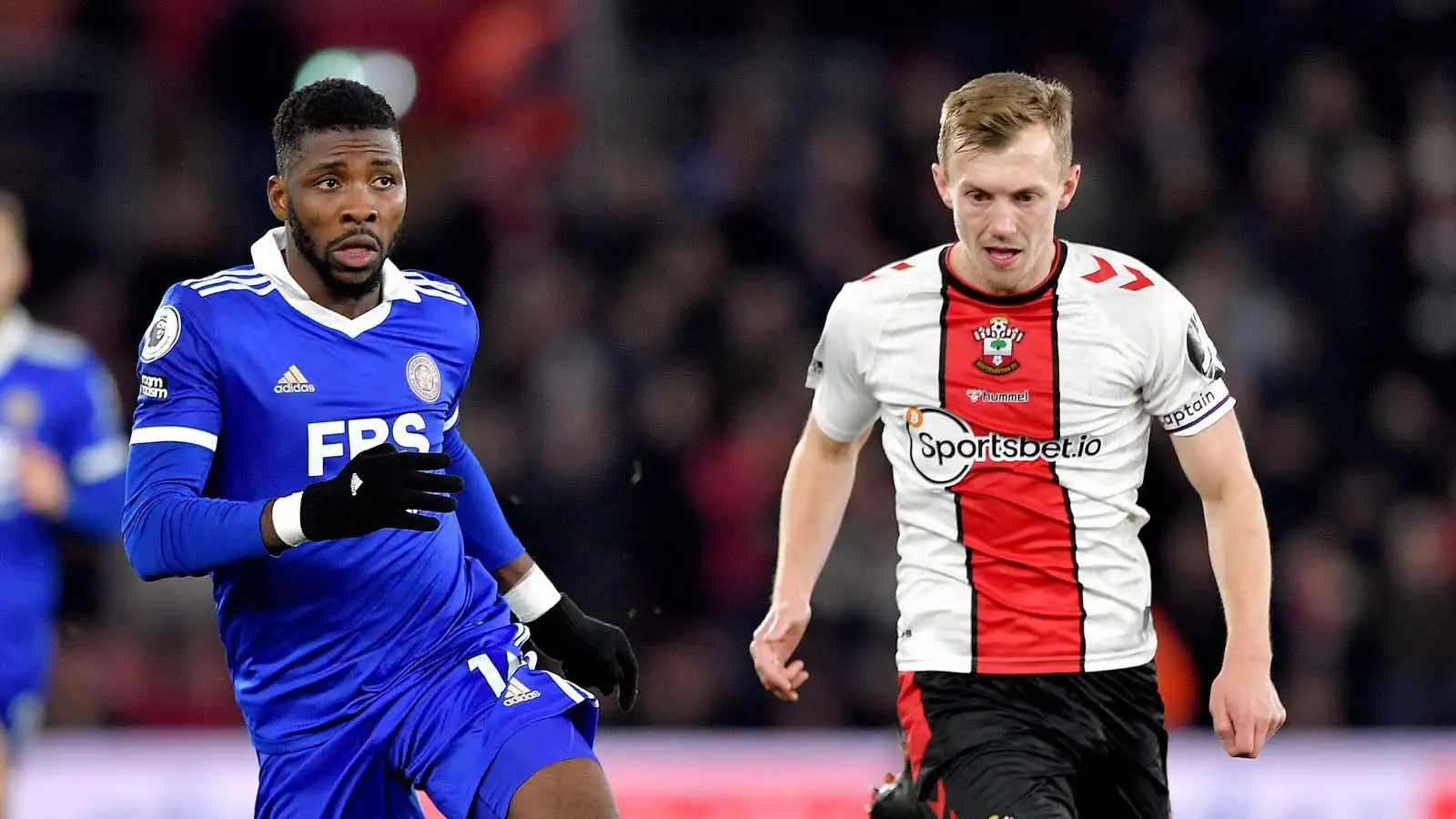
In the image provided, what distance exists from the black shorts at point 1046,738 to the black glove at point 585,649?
70 cm

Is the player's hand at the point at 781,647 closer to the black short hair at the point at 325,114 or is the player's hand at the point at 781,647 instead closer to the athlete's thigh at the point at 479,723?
the athlete's thigh at the point at 479,723

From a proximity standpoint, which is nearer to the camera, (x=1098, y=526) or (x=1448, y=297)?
(x=1098, y=526)

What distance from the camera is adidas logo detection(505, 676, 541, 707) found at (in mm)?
4316

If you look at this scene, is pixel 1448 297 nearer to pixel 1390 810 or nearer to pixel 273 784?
pixel 1390 810

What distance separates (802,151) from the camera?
1141cm

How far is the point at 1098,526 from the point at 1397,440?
6233 mm

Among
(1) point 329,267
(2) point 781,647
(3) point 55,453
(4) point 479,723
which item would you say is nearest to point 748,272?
(3) point 55,453

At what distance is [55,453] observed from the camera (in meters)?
7.19

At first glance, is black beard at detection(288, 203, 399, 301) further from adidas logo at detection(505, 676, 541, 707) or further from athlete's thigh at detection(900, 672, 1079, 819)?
athlete's thigh at detection(900, 672, 1079, 819)

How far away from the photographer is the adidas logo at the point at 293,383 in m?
4.27

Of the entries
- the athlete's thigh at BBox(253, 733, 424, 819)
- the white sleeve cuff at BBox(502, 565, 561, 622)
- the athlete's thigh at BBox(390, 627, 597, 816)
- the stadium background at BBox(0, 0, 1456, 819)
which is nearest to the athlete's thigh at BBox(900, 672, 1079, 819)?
the athlete's thigh at BBox(390, 627, 597, 816)

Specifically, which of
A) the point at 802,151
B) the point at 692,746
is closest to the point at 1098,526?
the point at 692,746

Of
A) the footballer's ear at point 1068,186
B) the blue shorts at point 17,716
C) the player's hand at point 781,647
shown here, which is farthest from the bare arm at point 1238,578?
the blue shorts at point 17,716

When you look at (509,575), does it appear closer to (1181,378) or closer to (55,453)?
(1181,378)
